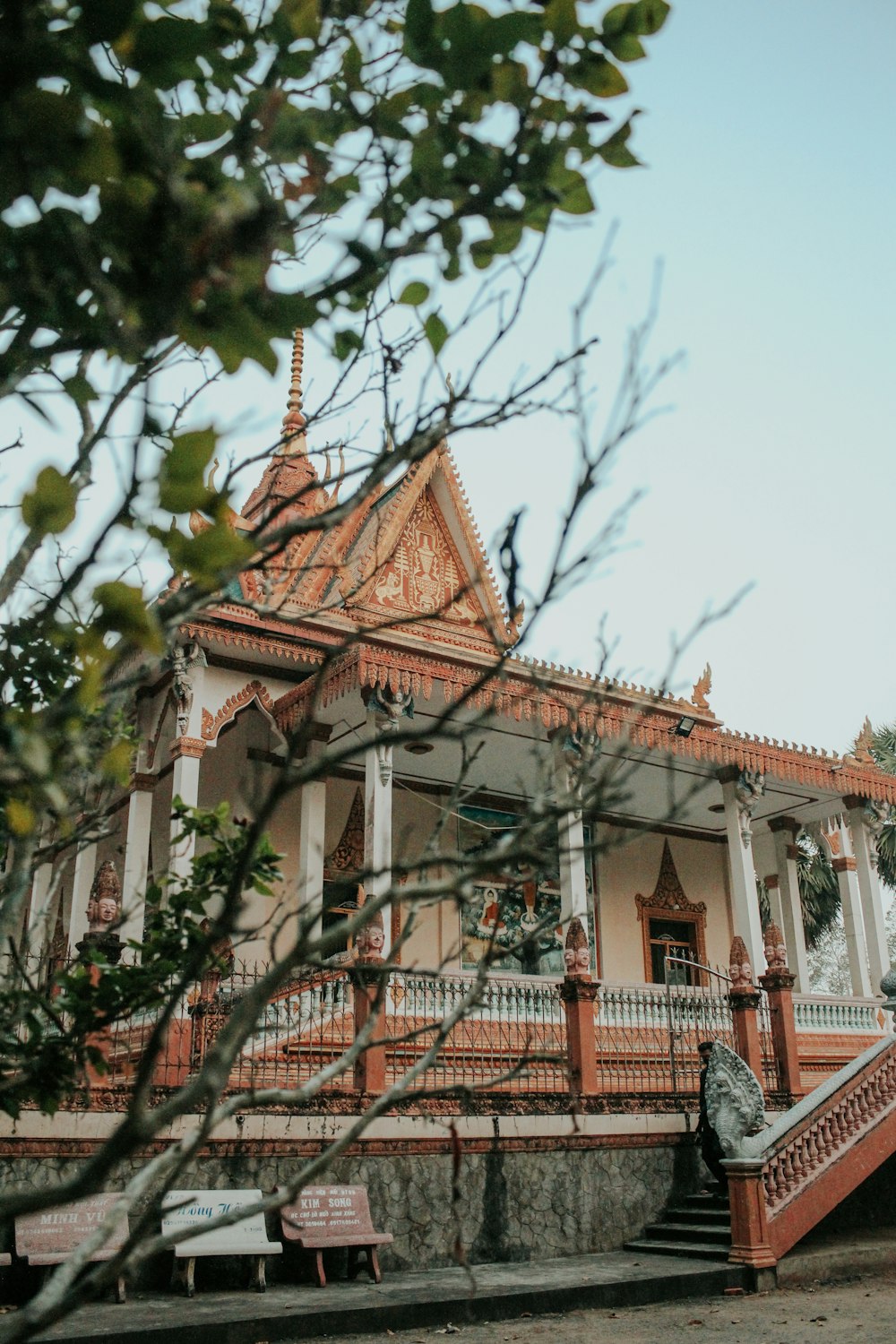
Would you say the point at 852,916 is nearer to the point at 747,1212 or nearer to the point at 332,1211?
the point at 747,1212

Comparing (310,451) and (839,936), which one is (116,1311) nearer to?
(310,451)

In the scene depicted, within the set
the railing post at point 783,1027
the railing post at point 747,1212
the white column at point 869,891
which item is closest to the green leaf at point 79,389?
the railing post at point 747,1212

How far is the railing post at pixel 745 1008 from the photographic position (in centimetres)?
1160

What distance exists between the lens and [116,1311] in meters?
6.95

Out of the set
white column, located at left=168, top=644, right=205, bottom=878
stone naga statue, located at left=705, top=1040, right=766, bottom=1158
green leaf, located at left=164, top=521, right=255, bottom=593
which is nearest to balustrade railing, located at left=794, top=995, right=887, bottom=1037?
stone naga statue, located at left=705, top=1040, right=766, bottom=1158

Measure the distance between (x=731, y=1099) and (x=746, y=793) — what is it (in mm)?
5431

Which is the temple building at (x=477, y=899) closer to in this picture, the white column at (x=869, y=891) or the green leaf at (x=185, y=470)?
the white column at (x=869, y=891)

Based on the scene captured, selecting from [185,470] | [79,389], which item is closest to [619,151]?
[79,389]

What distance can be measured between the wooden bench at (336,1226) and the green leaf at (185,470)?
751cm

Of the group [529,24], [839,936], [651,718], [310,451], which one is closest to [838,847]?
[651,718]

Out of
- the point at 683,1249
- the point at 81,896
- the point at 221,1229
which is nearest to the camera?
the point at 221,1229

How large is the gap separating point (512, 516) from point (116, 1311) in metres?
6.36

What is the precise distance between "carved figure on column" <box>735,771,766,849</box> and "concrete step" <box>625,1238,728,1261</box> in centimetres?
601

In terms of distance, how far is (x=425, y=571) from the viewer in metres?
16.1
